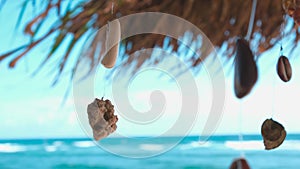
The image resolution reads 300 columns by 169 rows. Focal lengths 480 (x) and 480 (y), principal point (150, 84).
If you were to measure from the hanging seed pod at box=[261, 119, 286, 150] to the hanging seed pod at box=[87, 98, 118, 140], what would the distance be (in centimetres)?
7

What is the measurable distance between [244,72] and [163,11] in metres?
0.52

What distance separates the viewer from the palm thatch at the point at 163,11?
60 centimetres

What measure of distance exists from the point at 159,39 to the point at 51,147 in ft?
24.2

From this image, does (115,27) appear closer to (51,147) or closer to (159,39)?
(159,39)

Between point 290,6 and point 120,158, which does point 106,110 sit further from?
point 120,158

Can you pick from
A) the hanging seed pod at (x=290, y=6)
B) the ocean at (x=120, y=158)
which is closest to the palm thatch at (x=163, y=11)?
the hanging seed pod at (x=290, y=6)

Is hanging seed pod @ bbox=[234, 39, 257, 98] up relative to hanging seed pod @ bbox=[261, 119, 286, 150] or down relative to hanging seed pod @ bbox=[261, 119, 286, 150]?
up

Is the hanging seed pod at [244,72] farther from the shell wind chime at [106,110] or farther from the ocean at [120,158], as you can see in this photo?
the ocean at [120,158]

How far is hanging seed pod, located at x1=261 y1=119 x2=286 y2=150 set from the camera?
225mm

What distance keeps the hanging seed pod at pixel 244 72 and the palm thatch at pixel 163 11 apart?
398mm

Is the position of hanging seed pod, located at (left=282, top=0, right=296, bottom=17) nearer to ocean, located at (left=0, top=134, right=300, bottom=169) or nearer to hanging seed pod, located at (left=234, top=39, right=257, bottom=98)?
hanging seed pod, located at (left=234, top=39, right=257, bottom=98)

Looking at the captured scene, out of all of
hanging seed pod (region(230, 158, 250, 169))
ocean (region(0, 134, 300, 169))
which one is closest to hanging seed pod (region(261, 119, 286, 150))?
hanging seed pod (region(230, 158, 250, 169))

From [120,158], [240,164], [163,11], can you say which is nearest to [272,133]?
[240,164]

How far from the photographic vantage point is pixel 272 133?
0.23 meters
